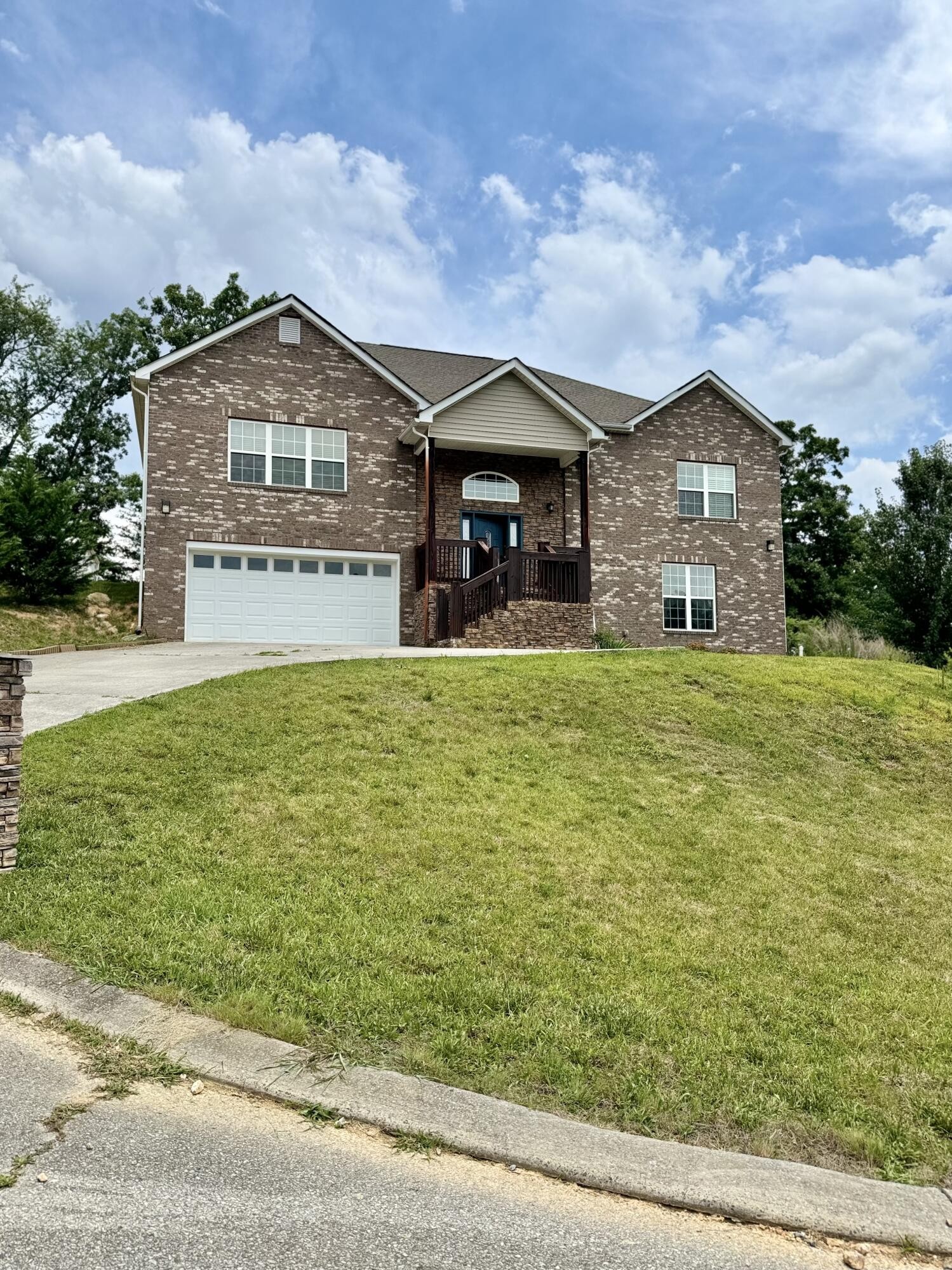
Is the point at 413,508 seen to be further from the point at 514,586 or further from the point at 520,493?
the point at 514,586

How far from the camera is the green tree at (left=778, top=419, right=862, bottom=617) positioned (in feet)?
118

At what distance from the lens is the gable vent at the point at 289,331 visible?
21.2 meters

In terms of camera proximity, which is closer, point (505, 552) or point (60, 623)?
point (60, 623)

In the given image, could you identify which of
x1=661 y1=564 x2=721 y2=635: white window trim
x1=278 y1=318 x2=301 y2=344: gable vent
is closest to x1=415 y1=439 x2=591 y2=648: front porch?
x1=661 y1=564 x2=721 y2=635: white window trim

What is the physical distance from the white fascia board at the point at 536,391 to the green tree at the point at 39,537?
9.14 m

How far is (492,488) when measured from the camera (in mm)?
22531

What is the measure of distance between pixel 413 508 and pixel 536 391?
4133mm

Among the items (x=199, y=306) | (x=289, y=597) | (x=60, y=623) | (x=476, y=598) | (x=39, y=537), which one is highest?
(x=199, y=306)

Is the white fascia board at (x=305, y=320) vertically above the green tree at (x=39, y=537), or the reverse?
the white fascia board at (x=305, y=320)

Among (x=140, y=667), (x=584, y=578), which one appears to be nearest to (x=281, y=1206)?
(x=140, y=667)

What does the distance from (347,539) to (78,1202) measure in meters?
19.0

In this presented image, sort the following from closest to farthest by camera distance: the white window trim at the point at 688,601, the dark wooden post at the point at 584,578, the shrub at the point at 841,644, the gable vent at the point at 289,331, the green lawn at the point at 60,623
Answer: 1. the green lawn at the point at 60,623
2. the dark wooden post at the point at 584,578
3. the gable vent at the point at 289,331
4. the shrub at the point at 841,644
5. the white window trim at the point at 688,601

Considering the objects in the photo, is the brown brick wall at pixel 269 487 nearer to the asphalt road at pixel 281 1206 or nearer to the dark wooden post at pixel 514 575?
the dark wooden post at pixel 514 575

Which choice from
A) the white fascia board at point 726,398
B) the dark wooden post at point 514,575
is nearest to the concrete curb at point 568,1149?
the dark wooden post at point 514,575
